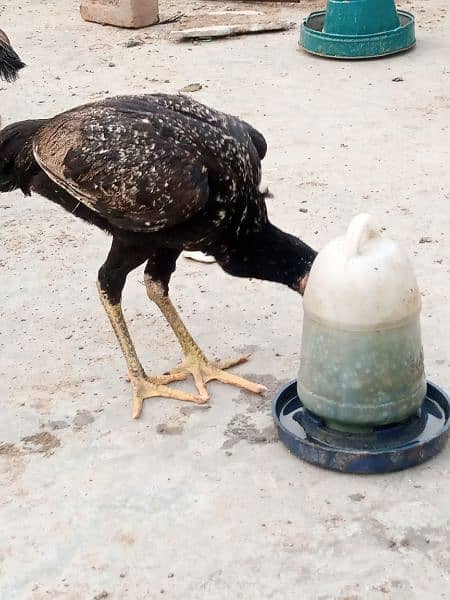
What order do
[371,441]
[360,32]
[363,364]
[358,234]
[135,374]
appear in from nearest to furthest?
[358,234] < [363,364] < [371,441] < [135,374] < [360,32]

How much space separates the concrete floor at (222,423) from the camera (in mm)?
3076

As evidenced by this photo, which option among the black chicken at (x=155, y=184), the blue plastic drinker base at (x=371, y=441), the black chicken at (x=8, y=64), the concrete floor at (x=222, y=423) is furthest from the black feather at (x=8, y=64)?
the blue plastic drinker base at (x=371, y=441)

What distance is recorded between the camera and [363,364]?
10.9 feet

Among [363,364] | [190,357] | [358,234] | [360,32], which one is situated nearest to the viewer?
[358,234]

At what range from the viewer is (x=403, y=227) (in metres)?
5.38

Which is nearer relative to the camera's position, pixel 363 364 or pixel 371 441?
pixel 363 364

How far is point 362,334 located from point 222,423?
862 mm

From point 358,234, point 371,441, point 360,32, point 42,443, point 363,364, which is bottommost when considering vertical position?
point 42,443

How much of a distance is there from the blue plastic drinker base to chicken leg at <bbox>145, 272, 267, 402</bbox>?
47 centimetres

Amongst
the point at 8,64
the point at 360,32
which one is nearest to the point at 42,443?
the point at 8,64

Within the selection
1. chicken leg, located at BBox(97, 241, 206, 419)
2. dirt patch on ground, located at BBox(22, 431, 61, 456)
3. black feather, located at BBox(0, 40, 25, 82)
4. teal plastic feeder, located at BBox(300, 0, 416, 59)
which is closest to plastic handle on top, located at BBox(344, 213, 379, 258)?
chicken leg, located at BBox(97, 241, 206, 419)

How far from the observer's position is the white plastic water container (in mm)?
3209

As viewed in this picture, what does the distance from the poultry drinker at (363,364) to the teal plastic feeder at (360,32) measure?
17.2ft

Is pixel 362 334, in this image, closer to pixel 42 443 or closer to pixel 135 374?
pixel 135 374
